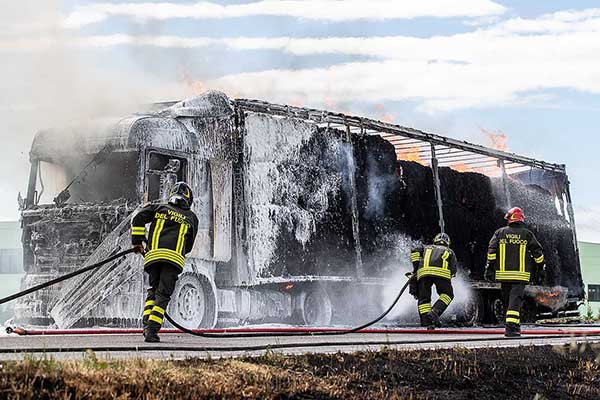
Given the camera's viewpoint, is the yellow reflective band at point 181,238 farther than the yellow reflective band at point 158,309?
Yes

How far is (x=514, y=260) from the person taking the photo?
1460 cm

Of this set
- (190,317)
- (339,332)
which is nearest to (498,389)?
(339,332)

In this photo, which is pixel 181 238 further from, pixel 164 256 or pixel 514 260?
pixel 514 260

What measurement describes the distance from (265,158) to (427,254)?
2.99 m

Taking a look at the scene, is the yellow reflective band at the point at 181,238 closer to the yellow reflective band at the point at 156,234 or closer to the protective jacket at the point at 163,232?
the protective jacket at the point at 163,232

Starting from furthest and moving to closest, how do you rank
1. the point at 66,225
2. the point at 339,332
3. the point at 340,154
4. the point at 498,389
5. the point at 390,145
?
the point at 390,145
the point at 340,154
the point at 66,225
the point at 339,332
the point at 498,389

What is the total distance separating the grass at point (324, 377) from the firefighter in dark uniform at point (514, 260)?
12.1 ft

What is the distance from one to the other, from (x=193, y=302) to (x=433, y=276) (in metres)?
3.63

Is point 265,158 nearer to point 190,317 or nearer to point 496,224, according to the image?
point 190,317

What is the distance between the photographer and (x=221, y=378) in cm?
682

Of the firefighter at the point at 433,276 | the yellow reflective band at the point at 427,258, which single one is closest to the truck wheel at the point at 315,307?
the firefighter at the point at 433,276

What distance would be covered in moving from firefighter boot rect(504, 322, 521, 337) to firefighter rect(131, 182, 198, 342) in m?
5.06

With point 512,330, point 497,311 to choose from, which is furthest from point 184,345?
point 497,311

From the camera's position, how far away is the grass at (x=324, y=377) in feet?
19.9
